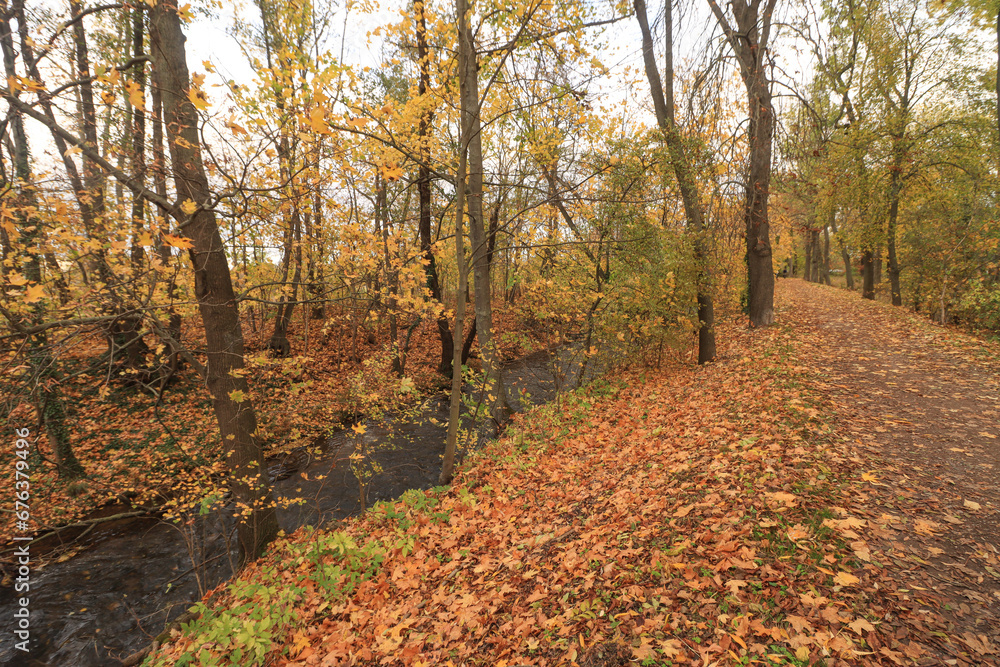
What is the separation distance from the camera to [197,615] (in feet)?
16.6

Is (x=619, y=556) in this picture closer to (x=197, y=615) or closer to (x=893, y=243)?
(x=197, y=615)

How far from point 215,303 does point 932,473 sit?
9097mm

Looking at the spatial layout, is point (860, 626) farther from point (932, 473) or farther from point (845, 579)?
point (932, 473)

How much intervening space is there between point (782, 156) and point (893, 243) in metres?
13.0

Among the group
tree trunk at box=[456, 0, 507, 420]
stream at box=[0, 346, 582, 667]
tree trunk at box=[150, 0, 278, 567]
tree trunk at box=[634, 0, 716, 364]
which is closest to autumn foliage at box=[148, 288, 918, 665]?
tree trunk at box=[150, 0, 278, 567]

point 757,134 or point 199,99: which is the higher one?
point 757,134

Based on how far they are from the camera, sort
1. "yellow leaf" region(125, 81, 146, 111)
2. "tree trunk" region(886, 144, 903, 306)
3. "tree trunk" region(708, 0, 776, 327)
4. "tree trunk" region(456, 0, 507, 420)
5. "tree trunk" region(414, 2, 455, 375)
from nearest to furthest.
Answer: "yellow leaf" region(125, 81, 146, 111)
"tree trunk" region(456, 0, 507, 420)
"tree trunk" region(708, 0, 776, 327)
"tree trunk" region(414, 2, 455, 375)
"tree trunk" region(886, 144, 903, 306)

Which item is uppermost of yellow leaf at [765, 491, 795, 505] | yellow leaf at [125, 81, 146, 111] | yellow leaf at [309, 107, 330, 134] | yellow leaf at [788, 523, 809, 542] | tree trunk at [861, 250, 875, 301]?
yellow leaf at [125, 81, 146, 111]

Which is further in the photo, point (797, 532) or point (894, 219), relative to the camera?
point (894, 219)

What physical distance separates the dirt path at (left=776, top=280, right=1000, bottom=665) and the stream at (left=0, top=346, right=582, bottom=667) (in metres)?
6.07

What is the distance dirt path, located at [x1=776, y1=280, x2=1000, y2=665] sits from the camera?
107 inches

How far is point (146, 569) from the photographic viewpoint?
671 centimetres

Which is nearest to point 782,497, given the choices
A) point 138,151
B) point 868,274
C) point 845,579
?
point 845,579

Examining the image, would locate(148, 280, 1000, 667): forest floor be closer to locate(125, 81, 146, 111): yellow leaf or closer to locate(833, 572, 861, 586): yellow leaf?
locate(833, 572, 861, 586): yellow leaf
